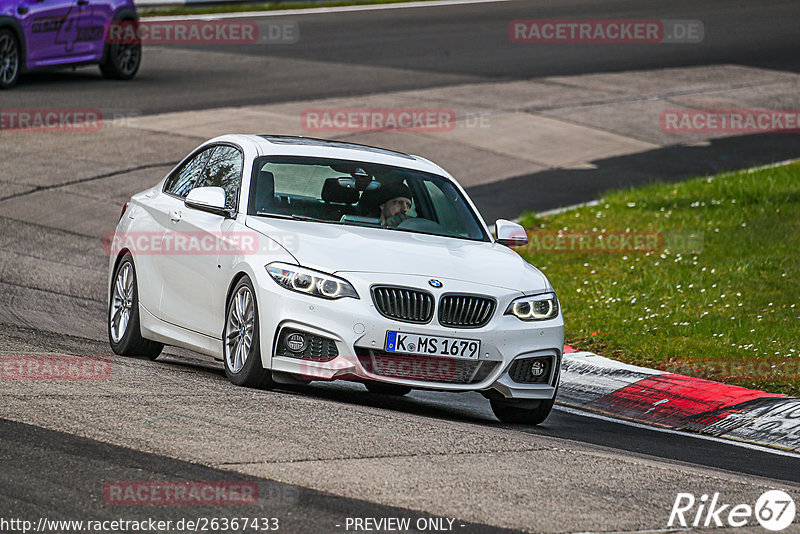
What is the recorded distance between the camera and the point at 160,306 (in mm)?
9359

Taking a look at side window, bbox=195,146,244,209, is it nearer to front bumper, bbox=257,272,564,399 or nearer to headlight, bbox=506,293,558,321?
front bumper, bbox=257,272,564,399

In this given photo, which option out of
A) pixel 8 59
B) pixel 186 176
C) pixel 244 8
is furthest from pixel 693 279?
pixel 244 8

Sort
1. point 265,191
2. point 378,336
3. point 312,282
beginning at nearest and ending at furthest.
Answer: point 378,336 < point 312,282 < point 265,191

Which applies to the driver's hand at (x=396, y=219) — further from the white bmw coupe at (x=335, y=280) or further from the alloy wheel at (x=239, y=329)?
the alloy wheel at (x=239, y=329)

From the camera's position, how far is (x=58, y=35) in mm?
Answer: 21609

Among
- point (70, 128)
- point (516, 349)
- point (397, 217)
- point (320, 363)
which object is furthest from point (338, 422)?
point (70, 128)

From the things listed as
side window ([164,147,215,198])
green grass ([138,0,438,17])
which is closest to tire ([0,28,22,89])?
green grass ([138,0,438,17])

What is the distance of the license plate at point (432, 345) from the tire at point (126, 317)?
2523 millimetres

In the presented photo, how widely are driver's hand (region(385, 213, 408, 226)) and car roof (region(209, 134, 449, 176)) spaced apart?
0.48m

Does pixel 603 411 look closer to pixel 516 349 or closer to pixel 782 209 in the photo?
pixel 516 349

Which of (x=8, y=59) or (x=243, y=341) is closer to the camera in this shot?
(x=243, y=341)

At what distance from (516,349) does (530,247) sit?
275 inches

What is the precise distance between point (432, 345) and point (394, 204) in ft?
5.35

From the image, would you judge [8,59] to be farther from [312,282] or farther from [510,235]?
[312,282]
